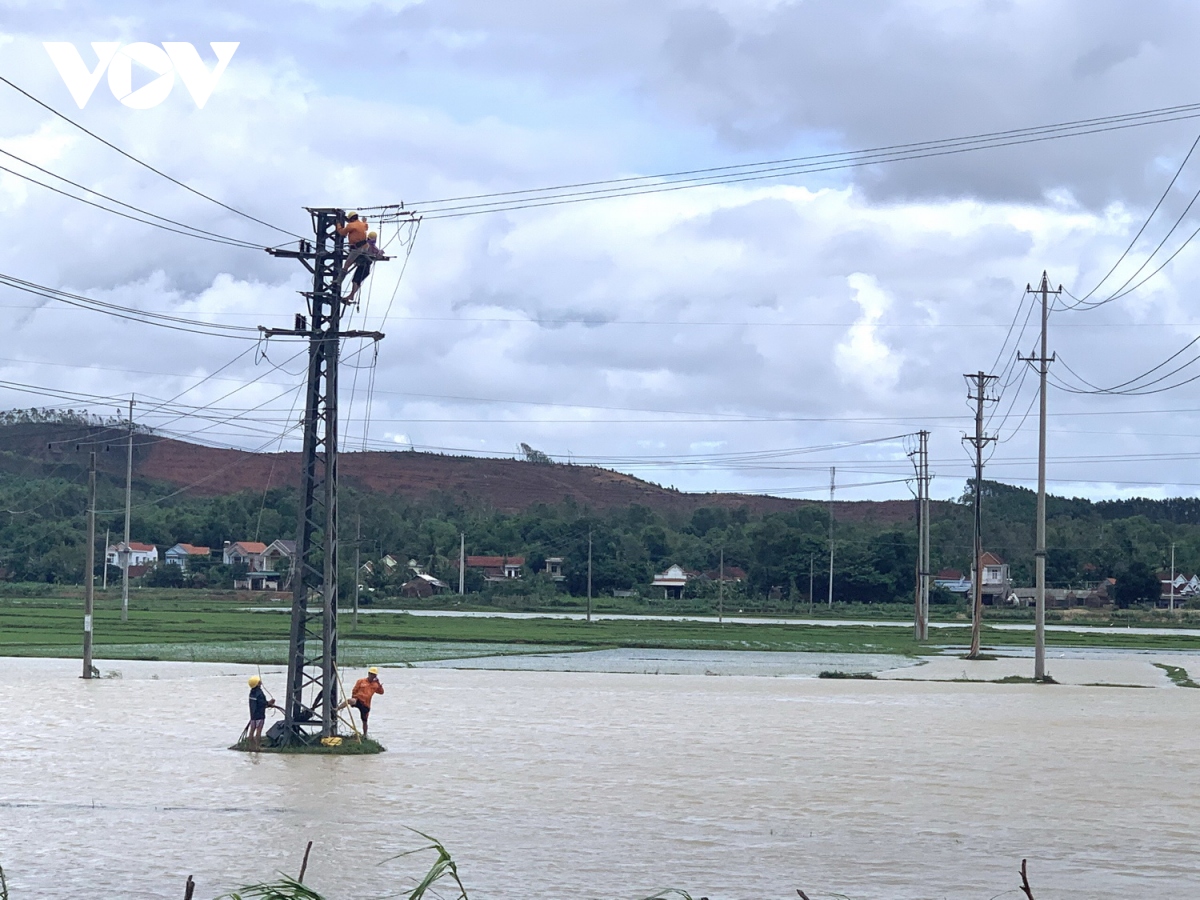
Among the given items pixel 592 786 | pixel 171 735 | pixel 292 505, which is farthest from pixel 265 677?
pixel 292 505

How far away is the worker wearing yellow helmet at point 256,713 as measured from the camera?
24.9 m

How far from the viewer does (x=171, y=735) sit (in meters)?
28.3

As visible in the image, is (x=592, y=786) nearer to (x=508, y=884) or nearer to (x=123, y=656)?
(x=508, y=884)

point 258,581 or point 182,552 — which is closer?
point 258,581

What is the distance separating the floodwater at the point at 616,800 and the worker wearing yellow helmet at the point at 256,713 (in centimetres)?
85

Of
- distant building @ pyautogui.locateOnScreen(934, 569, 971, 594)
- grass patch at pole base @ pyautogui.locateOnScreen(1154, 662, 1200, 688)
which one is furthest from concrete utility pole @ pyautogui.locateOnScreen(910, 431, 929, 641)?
distant building @ pyautogui.locateOnScreen(934, 569, 971, 594)

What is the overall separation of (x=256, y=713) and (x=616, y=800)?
7160 mm

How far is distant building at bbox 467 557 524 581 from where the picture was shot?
157125 millimetres

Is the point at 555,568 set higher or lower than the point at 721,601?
higher

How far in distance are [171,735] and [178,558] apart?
438ft

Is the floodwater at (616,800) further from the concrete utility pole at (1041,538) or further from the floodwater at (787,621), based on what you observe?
the floodwater at (787,621)

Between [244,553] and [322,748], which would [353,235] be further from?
[244,553]

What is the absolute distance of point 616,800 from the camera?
834 inches

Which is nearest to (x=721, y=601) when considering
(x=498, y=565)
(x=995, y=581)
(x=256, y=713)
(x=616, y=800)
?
(x=498, y=565)
